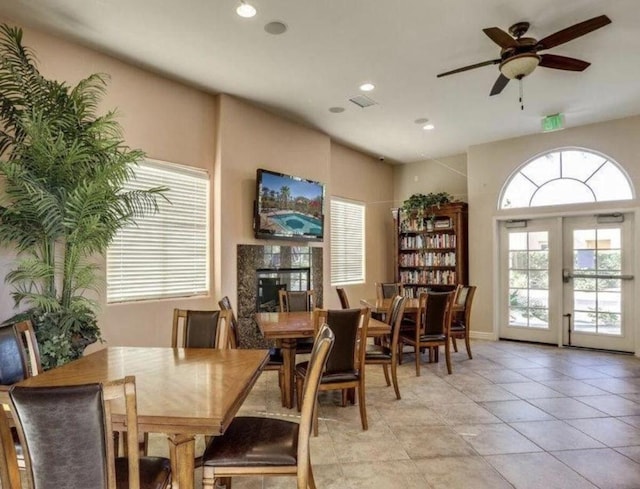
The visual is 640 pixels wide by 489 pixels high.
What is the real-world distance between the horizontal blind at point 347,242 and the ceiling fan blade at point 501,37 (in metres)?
3.94

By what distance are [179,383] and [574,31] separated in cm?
345

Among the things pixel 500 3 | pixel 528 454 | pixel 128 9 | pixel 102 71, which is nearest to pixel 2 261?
pixel 102 71

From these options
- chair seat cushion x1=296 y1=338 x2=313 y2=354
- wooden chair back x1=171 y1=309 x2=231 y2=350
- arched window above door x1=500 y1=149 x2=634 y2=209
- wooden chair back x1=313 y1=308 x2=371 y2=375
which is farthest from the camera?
arched window above door x1=500 y1=149 x2=634 y2=209

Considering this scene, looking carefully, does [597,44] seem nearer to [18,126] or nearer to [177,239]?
[177,239]

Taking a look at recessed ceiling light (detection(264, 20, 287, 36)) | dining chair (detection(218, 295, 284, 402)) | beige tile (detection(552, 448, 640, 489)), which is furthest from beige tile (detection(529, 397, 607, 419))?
recessed ceiling light (detection(264, 20, 287, 36))

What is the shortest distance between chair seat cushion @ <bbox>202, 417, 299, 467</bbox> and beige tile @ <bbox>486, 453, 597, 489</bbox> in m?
1.44

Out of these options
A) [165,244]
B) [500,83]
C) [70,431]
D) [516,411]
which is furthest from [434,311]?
[70,431]

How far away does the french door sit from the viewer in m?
5.51

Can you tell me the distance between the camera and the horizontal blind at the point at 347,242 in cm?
666

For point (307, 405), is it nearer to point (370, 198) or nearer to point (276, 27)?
point (276, 27)

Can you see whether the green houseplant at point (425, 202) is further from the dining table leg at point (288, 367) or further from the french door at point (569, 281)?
the dining table leg at point (288, 367)

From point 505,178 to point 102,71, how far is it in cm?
575

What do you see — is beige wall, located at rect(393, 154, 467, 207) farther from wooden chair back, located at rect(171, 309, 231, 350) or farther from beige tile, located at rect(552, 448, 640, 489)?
wooden chair back, located at rect(171, 309, 231, 350)

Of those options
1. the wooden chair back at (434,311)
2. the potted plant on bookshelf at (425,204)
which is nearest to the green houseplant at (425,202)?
the potted plant on bookshelf at (425,204)
